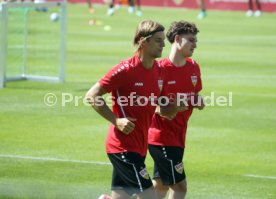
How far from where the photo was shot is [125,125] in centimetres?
855

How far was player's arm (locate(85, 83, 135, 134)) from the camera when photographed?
8562 mm

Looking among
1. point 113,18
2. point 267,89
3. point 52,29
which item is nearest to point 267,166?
point 267,89

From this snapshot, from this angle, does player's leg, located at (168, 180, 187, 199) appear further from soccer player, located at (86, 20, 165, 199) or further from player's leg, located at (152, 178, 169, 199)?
soccer player, located at (86, 20, 165, 199)

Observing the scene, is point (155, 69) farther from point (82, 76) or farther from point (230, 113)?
point (82, 76)

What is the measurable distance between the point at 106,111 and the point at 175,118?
4.98 ft

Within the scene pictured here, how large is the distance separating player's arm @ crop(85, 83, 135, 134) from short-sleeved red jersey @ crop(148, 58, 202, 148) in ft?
4.23

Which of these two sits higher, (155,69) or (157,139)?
(155,69)

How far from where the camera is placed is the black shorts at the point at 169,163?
32.1ft

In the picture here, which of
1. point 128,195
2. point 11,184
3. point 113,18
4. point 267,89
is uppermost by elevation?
point 128,195

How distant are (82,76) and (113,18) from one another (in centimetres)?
2354

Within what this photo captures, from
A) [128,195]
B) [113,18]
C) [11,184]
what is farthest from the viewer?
[113,18]

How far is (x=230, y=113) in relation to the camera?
19.1 meters

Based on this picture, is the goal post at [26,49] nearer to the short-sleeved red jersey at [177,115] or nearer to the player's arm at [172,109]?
the short-sleeved red jersey at [177,115]

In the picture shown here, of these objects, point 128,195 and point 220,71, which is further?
point 220,71
